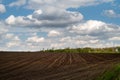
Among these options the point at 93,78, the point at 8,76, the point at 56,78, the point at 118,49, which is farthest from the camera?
the point at 118,49

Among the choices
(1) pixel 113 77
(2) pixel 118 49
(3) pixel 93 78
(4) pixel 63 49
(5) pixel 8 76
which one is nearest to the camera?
(1) pixel 113 77

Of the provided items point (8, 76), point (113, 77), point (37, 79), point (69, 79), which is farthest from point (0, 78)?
point (113, 77)

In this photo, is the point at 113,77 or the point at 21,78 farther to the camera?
the point at 21,78

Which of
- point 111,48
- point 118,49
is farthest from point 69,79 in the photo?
point 111,48

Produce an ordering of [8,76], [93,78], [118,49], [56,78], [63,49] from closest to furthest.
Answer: [93,78] < [56,78] < [8,76] < [118,49] < [63,49]

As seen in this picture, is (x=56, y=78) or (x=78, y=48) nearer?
(x=56, y=78)

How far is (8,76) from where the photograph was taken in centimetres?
2122

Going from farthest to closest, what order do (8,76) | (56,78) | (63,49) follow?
(63,49), (8,76), (56,78)

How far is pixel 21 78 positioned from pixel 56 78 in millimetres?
2036

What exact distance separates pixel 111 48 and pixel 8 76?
204ft

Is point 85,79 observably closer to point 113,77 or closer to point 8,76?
point 113,77

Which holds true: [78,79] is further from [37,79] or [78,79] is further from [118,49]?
[118,49]

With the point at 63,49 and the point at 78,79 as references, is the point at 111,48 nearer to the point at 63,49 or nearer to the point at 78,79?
the point at 63,49

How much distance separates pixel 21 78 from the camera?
A: 20.2 meters
